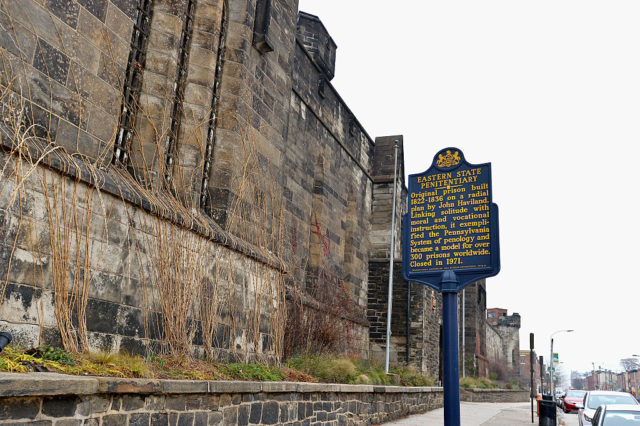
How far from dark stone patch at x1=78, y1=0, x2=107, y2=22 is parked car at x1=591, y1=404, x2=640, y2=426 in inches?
369

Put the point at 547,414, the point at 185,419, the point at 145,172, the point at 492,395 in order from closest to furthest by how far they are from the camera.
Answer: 1. the point at 185,419
2. the point at 145,172
3. the point at 547,414
4. the point at 492,395

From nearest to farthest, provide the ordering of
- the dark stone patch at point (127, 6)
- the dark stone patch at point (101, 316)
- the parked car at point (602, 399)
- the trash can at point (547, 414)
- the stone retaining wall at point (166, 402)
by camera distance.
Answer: the stone retaining wall at point (166, 402) < the dark stone patch at point (101, 316) < the dark stone patch at point (127, 6) < the trash can at point (547, 414) < the parked car at point (602, 399)

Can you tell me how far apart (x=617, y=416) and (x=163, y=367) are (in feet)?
23.9

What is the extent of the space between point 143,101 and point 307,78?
26.7ft

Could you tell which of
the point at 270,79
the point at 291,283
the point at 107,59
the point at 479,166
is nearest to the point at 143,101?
the point at 107,59

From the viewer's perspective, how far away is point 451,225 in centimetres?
795

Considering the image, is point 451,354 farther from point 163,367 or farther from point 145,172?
point 145,172

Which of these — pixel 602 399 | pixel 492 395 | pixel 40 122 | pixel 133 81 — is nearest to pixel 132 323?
pixel 40 122

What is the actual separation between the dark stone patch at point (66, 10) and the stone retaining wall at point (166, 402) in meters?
3.96

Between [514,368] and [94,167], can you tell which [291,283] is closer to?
[94,167]

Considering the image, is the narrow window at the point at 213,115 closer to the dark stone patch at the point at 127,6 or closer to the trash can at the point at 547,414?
the dark stone patch at the point at 127,6

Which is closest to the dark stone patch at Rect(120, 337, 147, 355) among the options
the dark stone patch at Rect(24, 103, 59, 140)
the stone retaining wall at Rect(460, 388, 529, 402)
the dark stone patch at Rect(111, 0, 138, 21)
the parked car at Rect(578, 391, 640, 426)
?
the dark stone patch at Rect(24, 103, 59, 140)

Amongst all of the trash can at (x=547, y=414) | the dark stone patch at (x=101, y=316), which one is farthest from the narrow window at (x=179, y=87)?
the trash can at (x=547, y=414)

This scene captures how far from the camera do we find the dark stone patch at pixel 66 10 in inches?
239
